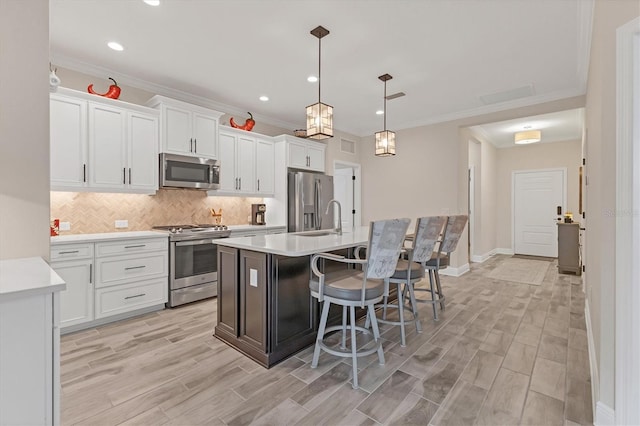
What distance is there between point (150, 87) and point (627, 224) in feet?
15.5

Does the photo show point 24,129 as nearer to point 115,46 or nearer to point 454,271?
point 115,46

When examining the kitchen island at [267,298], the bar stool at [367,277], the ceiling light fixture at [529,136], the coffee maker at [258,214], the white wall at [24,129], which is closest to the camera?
the white wall at [24,129]

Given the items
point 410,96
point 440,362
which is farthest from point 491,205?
point 440,362

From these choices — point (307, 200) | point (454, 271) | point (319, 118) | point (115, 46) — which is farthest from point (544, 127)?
point (115, 46)

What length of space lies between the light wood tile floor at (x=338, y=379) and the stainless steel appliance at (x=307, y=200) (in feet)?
7.74

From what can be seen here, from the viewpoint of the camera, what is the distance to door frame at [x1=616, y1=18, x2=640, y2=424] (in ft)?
4.53

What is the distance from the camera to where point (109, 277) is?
121 inches

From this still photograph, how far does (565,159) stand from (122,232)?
8820 millimetres

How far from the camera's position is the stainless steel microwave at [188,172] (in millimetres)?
3682

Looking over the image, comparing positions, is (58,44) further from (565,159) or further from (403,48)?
(565,159)

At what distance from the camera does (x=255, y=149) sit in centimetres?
488

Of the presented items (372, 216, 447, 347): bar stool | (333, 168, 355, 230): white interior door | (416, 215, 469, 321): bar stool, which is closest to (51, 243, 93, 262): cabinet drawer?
(372, 216, 447, 347): bar stool

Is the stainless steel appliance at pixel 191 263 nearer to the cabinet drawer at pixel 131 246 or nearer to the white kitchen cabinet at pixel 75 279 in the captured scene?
the cabinet drawer at pixel 131 246

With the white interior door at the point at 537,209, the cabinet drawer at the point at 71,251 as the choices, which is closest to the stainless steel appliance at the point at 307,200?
the cabinet drawer at the point at 71,251
